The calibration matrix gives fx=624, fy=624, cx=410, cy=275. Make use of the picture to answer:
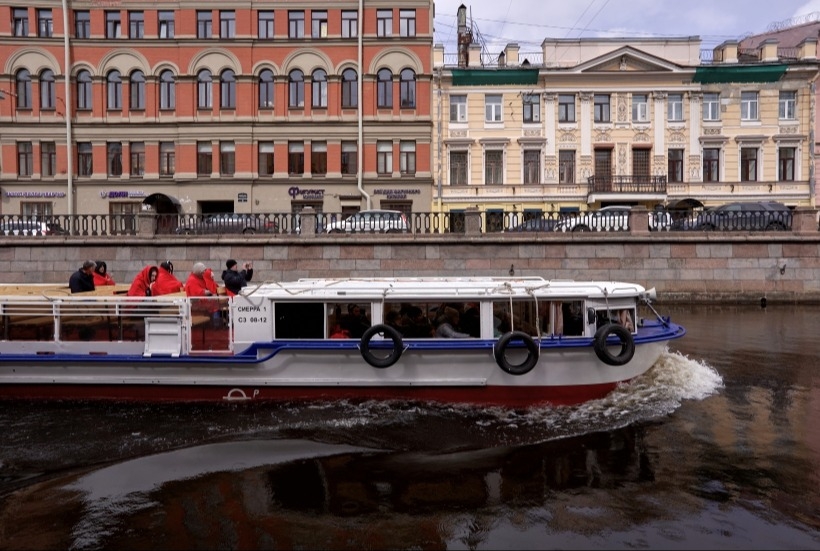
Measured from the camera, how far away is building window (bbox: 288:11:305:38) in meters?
30.0

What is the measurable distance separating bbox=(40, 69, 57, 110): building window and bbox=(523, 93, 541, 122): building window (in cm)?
2239

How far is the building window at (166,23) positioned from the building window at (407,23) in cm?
1096

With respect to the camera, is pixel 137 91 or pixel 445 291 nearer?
pixel 445 291

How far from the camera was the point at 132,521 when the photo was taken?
5.15 meters

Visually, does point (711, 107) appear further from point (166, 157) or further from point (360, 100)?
point (166, 157)

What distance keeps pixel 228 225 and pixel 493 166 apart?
46.1 feet

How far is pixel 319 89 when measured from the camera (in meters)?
30.2

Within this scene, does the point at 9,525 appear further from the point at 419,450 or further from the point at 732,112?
the point at 732,112

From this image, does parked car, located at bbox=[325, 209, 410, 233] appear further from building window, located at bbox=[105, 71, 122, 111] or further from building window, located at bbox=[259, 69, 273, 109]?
building window, located at bbox=[105, 71, 122, 111]

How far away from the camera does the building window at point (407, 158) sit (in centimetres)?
3020

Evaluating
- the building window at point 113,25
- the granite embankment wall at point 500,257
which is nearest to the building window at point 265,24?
the building window at point 113,25

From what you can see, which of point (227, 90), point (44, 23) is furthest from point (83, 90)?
point (227, 90)

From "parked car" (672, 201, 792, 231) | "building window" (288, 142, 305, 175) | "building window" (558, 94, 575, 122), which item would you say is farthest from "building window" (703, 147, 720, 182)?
"building window" (288, 142, 305, 175)

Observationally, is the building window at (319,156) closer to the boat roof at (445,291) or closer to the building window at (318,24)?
the building window at (318,24)
